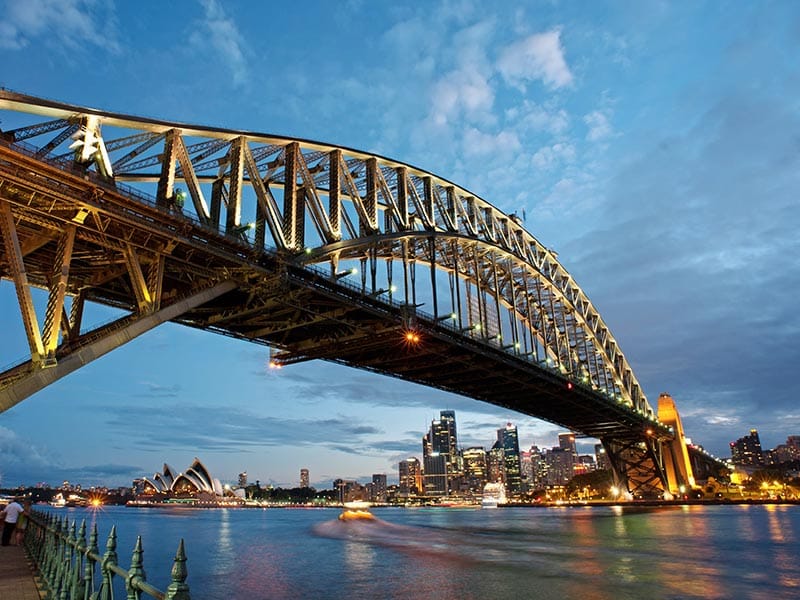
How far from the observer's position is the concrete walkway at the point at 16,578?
11133mm

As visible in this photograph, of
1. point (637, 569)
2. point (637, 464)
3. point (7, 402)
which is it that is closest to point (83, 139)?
point (7, 402)

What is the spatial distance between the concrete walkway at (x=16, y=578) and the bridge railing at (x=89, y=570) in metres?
0.24

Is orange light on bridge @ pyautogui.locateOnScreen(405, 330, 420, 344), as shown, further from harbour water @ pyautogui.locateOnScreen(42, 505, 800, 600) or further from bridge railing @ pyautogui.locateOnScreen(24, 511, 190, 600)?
bridge railing @ pyautogui.locateOnScreen(24, 511, 190, 600)

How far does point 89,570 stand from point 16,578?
6.90 metres

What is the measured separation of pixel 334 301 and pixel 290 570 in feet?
49.7

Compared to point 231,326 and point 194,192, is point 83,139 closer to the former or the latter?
point 194,192

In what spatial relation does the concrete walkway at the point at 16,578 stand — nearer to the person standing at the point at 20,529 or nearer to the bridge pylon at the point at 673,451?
the person standing at the point at 20,529

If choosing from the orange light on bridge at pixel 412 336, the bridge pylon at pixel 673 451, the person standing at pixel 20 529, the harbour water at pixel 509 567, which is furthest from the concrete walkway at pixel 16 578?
the bridge pylon at pixel 673 451

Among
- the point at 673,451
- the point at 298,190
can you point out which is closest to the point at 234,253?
the point at 298,190

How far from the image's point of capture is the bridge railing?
206 inches

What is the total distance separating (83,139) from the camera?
78.4 feet

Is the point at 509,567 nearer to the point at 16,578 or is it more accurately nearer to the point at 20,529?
the point at 20,529

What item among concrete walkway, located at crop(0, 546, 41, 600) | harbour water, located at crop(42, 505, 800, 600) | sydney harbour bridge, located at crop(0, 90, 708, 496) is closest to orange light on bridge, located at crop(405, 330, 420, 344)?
sydney harbour bridge, located at crop(0, 90, 708, 496)

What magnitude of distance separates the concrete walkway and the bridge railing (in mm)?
243
